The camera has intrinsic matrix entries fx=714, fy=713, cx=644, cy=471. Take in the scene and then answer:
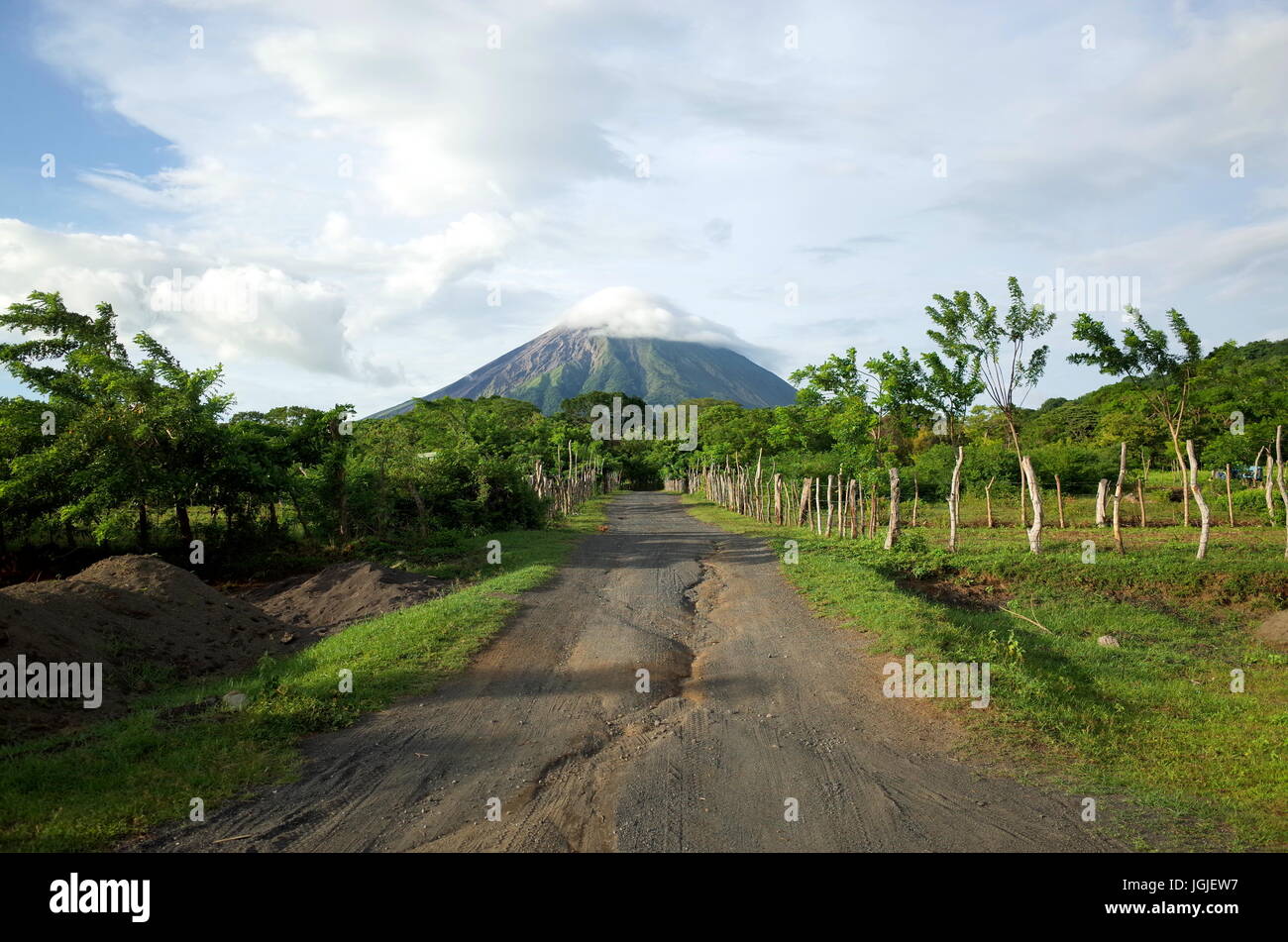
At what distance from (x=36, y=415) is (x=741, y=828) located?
16708 mm

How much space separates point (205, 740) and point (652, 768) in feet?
12.2

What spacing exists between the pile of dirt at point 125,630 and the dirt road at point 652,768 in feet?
11.7

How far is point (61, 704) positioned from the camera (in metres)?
7.33

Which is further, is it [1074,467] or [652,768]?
[1074,467]

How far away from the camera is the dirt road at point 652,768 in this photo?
452 cm

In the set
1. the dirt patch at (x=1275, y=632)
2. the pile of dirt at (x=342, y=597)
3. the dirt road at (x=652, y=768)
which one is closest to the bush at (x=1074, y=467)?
the dirt patch at (x=1275, y=632)

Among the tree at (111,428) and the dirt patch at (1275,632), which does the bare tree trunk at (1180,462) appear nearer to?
the dirt patch at (1275,632)

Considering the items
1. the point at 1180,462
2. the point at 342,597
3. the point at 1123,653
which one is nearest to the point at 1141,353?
the point at 1180,462

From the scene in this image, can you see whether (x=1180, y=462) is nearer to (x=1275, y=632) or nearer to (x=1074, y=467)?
(x=1275, y=632)

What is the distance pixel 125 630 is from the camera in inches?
364

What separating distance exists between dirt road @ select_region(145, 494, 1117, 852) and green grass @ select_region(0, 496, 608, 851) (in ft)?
1.05
